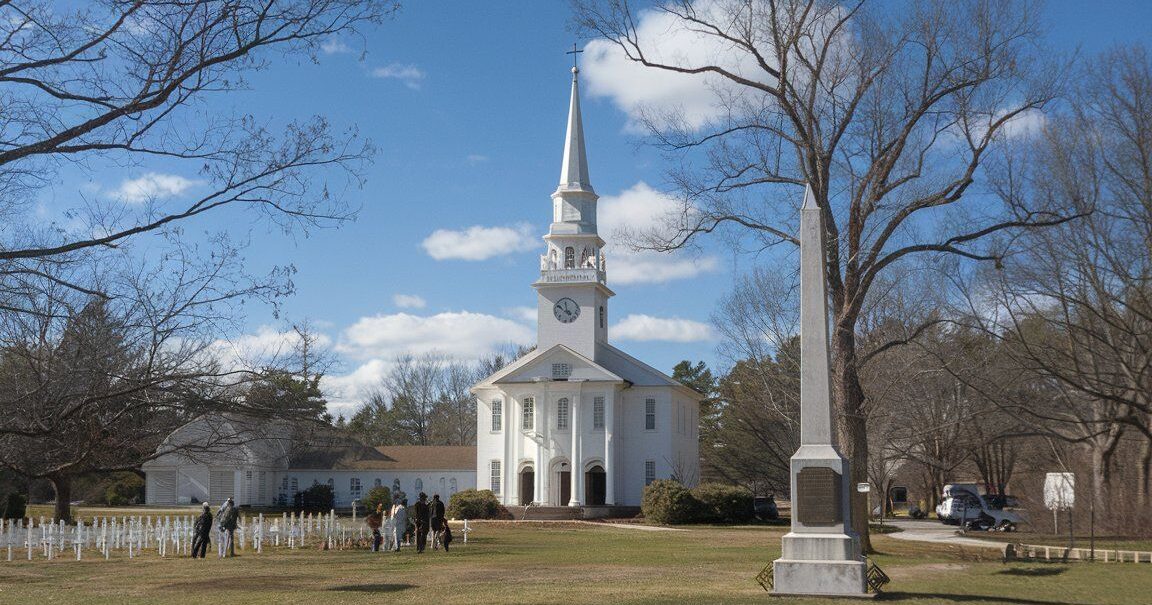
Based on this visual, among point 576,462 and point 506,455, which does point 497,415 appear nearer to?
point 506,455

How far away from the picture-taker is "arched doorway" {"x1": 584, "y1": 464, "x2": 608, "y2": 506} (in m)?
53.1

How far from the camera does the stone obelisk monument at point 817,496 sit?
15695 mm

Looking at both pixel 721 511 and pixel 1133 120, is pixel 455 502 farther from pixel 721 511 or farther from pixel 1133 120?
pixel 1133 120

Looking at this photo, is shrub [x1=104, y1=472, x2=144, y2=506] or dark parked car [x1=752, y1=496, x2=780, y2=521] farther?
shrub [x1=104, y1=472, x2=144, y2=506]

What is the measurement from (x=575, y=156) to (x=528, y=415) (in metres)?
13.3

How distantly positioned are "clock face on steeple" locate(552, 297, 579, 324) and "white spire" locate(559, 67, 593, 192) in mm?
5706

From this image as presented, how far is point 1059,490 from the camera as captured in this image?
1387 inches

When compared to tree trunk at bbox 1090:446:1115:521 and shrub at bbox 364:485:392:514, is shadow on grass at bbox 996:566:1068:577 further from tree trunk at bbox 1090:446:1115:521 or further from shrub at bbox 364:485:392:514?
shrub at bbox 364:485:392:514

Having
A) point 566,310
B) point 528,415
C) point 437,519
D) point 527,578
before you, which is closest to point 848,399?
point 527,578

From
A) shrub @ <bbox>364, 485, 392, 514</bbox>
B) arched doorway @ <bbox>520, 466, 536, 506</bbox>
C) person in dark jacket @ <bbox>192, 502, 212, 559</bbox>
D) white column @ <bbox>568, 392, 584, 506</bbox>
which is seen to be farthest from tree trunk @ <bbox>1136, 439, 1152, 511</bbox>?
shrub @ <bbox>364, 485, 392, 514</bbox>

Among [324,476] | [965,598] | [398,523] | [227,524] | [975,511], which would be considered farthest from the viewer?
[324,476]

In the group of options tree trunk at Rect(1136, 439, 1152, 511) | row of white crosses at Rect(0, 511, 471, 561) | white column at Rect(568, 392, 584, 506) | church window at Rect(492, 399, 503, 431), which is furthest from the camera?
church window at Rect(492, 399, 503, 431)

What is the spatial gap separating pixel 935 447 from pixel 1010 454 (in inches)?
375

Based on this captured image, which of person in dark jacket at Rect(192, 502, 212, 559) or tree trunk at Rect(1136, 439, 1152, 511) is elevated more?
tree trunk at Rect(1136, 439, 1152, 511)
